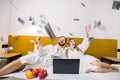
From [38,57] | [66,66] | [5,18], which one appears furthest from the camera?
[5,18]

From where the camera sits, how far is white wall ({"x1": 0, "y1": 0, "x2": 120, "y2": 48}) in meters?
3.37

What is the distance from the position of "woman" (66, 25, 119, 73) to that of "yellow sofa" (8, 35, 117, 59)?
27 cm

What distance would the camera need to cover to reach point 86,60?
2.87 meters

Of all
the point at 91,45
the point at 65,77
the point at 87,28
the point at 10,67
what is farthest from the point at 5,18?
the point at 65,77

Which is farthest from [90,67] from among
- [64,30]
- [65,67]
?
[64,30]

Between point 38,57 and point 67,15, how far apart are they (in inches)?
45.1

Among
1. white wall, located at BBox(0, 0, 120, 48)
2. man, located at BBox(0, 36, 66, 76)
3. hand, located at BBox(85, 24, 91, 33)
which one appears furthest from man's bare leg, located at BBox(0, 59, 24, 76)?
hand, located at BBox(85, 24, 91, 33)

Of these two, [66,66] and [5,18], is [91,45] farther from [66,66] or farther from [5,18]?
[5,18]

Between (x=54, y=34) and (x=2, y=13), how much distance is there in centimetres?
114

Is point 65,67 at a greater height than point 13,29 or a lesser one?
lesser

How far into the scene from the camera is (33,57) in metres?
2.63

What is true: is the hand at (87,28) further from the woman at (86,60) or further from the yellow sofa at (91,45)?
the yellow sofa at (91,45)

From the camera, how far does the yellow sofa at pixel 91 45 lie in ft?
10.9

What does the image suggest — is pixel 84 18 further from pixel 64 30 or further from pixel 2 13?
pixel 2 13
